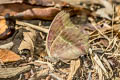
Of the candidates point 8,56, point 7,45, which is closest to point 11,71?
point 8,56

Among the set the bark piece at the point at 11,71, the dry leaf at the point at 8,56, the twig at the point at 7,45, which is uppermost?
→ the twig at the point at 7,45

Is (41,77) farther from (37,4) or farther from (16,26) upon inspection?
(37,4)

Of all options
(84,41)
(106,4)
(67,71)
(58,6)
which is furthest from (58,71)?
(106,4)

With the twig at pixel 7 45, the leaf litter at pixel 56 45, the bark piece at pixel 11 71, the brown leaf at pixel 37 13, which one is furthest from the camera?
the brown leaf at pixel 37 13

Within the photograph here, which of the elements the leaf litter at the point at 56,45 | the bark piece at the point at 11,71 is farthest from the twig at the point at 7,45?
the bark piece at the point at 11,71

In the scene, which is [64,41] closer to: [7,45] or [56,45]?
[56,45]

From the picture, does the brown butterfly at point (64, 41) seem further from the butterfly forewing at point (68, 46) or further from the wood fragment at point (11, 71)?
the wood fragment at point (11, 71)

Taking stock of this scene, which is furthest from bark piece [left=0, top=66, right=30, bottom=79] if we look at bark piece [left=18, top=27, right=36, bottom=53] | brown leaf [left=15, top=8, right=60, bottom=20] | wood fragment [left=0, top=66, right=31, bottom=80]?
brown leaf [left=15, top=8, right=60, bottom=20]

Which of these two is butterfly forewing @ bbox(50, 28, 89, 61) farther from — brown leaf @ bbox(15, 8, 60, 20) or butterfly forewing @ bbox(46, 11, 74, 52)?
brown leaf @ bbox(15, 8, 60, 20)
